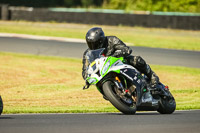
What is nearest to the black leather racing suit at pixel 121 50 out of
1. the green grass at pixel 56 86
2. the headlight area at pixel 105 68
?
the headlight area at pixel 105 68

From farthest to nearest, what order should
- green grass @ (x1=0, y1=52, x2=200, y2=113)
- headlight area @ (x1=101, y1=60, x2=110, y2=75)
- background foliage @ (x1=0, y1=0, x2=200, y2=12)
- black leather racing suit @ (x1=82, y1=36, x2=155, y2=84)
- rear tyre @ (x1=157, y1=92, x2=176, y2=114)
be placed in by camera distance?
background foliage @ (x1=0, y1=0, x2=200, y2=12) → green grass @ (x1=0, y1=52, x2=200, y2=113) → rear tyre @ (x1=157, y1=92, x2=176, y2=114) → black leather racing suit @ (x1=82, y1=36, x2=155, y2=84) → headlight area @ (x1=101, y1=60, x2=110, y2=75)

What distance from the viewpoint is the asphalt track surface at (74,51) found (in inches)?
752

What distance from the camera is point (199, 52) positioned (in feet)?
71.6

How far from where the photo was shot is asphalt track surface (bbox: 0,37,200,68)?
62.6 ft

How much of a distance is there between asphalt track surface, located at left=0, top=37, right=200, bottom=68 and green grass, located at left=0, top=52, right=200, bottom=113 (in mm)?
1218

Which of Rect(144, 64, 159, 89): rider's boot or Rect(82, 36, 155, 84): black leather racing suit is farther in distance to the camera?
Rect(144, 64, 159, 89): rider's boot

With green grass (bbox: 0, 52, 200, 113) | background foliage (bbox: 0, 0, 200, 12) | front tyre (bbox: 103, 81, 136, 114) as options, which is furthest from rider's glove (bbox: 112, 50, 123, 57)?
background foliage (bbox: 0, 0, 200, 12)

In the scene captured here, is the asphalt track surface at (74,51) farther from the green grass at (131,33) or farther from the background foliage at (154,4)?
the background foliage at (154,4)

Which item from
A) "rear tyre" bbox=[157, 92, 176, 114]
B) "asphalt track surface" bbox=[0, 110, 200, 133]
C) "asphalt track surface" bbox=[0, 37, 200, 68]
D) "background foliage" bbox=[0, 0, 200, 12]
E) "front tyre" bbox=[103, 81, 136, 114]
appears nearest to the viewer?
"asphalt track surface" bbox=[0, 110, 200, 133]

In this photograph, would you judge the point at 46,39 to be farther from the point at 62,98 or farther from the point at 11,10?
the point at 62,98

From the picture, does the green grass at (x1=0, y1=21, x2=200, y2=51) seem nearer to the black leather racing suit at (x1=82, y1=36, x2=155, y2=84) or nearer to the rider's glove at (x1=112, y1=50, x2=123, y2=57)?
the black leather racing suit at (x1=82, y1=36, x2=155, y2=84)

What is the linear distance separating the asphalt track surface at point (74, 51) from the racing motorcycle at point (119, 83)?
10688 millimetres

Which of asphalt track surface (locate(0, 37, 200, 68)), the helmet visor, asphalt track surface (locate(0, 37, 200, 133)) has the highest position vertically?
the helmet visor

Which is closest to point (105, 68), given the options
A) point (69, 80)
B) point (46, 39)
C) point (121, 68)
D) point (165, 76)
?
point (121, 68)
